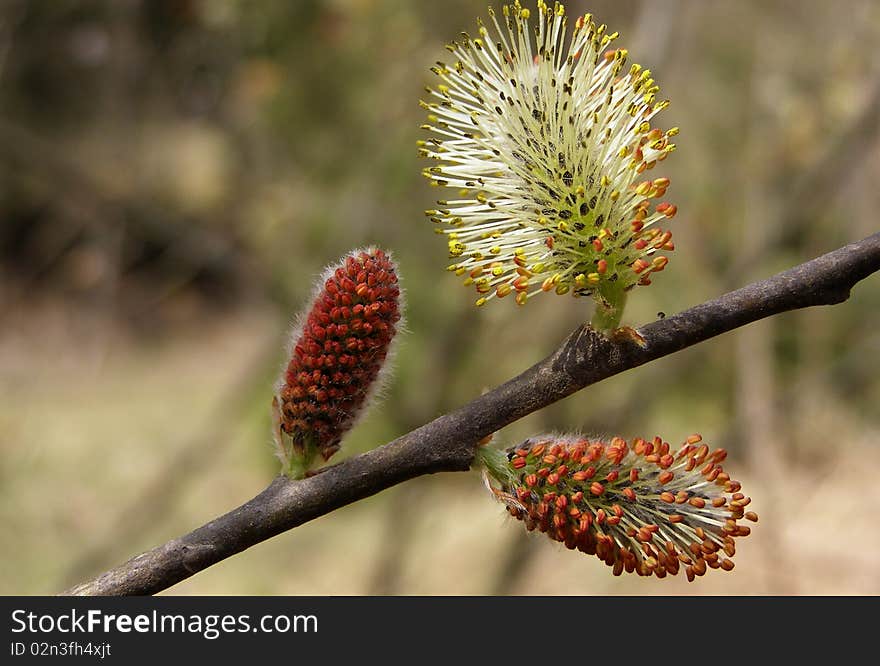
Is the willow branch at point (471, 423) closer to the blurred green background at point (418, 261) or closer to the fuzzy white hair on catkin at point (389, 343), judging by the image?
the fuzzy white hair on catkin at point (389, 343)

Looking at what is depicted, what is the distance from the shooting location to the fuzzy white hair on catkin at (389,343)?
3.38ft

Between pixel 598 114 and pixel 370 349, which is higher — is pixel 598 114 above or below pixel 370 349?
above

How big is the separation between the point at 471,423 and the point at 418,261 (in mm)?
3078

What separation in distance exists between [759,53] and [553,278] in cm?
308

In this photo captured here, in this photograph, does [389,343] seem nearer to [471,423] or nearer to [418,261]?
[471,423]

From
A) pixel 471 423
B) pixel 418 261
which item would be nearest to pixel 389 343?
pixel 471 423

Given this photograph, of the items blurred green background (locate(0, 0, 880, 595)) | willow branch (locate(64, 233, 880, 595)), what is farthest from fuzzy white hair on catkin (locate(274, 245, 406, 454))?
blurred green background (locate(0, 0, 880, 595))

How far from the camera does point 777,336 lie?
5988mm

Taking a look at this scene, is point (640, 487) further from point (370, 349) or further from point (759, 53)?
point (759, 53)

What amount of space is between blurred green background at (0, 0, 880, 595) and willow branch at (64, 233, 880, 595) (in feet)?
2.85

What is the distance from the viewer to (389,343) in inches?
40.8

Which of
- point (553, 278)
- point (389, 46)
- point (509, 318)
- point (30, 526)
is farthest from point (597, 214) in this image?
point (30, 526)

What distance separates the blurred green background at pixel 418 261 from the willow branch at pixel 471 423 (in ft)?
2.85

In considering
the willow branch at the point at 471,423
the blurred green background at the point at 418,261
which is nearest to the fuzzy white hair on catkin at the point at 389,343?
the willow branch at the point at 471,423
